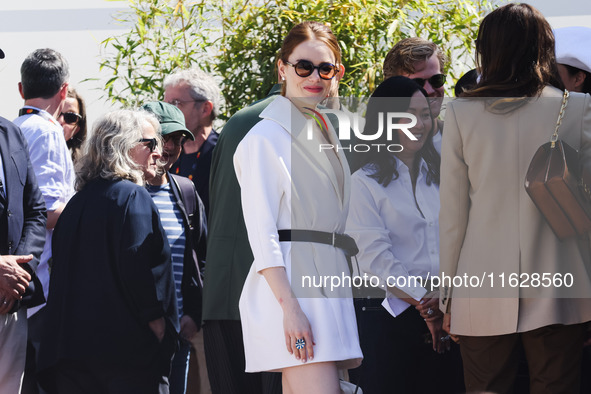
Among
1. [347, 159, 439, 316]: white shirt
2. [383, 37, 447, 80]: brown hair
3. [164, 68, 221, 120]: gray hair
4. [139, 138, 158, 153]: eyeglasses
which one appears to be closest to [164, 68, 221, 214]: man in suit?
[164, 68, 221, 120]: gray hair

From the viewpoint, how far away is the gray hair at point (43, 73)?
446 cm

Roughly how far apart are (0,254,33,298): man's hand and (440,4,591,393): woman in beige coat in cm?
169

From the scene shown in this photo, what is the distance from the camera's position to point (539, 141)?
2.73 metres

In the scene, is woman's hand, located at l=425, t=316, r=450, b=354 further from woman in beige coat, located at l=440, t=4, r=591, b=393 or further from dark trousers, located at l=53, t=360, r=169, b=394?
dark trousers, located at l=53, t=360, r=169, b=394

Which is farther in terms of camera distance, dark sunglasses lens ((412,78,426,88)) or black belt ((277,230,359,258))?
dark sunglasses lens ((412,78,426,88))

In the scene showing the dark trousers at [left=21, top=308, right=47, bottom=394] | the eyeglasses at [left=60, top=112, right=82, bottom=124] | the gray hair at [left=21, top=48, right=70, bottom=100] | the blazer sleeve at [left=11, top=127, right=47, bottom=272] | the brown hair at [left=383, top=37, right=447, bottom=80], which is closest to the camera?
the blazer sleeve at [left=11, top=127, right=47, bottom=272]

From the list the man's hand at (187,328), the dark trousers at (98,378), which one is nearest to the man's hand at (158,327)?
the dark trousers at (98,378)

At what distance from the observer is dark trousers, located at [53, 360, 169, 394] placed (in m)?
3.40

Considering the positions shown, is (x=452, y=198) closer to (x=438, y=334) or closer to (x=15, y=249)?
(x=438, y=334)

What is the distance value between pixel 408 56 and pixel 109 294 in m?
1.75

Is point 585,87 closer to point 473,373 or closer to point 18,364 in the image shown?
point 473,373

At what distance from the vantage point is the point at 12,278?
11.5 feet

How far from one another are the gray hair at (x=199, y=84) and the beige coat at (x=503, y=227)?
242cm

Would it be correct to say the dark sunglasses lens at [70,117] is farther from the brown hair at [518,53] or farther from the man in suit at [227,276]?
the brown hair at [518,53]
